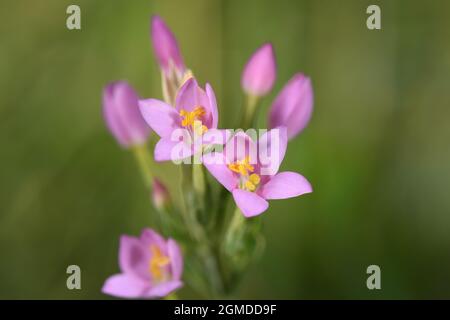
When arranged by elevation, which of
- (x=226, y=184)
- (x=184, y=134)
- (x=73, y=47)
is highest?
(x=73, y=47)

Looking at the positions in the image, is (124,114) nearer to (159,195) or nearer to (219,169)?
(159,195)

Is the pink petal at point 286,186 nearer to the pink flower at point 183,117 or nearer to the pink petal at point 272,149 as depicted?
the pink petal at point 272,149

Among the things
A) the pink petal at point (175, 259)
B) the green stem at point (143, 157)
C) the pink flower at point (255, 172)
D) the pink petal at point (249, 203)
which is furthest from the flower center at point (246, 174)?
the green stem at point (143, 157)

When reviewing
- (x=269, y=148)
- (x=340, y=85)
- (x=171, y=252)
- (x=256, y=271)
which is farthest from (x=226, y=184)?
(x=340, y=85)

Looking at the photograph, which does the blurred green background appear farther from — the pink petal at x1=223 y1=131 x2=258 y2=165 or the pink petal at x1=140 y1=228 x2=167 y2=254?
the pink petal at x1=223 y1=131 x2=258 y2=165

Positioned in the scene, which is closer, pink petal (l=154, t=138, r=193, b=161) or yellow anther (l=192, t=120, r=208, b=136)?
pink petal (l=154, t=138, r=193, b=161)

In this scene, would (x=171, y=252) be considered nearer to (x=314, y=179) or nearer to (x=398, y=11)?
(x=314, y=179)

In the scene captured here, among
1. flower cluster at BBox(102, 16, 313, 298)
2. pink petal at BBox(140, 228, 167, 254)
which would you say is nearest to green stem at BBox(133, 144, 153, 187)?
flower cluster at BBox(102, 16, 313, 298)

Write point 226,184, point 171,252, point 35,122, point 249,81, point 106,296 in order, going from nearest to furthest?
1. point 226,184
2. point 171,252
3. point 249,81
4. point 106,296
5. point 35,122
